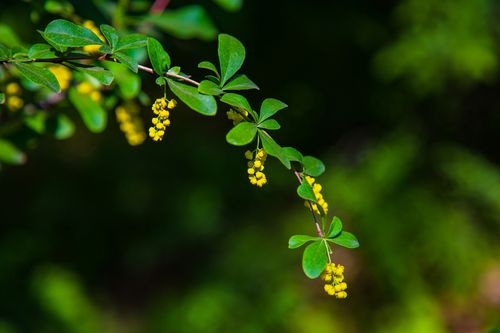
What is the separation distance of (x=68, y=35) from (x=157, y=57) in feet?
0.35

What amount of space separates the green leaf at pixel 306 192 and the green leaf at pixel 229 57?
0.15 m

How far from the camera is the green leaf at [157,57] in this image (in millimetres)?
742

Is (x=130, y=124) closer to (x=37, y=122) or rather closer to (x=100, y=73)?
(x=37, y=122)

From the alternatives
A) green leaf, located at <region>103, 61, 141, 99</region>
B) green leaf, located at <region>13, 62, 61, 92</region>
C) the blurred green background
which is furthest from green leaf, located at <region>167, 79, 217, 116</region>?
the blurred green background

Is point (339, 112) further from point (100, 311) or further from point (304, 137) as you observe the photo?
point (100, 311)

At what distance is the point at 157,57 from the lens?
748 mm

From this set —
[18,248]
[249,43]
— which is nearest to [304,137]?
[249,43]

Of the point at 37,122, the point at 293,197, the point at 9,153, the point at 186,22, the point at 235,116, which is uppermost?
the point at 235,116

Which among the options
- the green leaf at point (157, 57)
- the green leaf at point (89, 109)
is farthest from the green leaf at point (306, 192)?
the green leaf at point (89, 109)

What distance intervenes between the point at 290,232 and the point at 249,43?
3.63 ft

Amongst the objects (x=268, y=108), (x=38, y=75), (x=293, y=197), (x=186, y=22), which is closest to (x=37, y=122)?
(x=186, y=22)

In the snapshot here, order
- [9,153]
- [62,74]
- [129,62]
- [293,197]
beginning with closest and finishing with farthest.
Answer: [129,62] → [62,74] → [9,153] → [293,197]

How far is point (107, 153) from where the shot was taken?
3.95 m

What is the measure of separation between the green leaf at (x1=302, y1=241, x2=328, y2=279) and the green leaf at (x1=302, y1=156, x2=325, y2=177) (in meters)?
0.10
